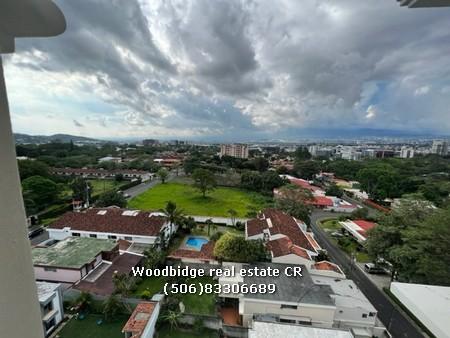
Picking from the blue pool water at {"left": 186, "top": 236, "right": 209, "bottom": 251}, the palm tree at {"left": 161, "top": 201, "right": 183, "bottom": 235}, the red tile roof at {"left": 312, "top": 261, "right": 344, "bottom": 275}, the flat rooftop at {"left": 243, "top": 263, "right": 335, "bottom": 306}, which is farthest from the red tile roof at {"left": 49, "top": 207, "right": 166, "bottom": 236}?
the red tile roof at {"left": 312, "top": 261, "right": 344, "bottom": 275}

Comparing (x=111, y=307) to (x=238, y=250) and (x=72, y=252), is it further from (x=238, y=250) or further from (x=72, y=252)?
(x=238, y=250)

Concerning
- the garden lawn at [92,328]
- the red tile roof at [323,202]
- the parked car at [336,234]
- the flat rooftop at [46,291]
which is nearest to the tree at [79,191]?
the flat rooftop at [46,291]

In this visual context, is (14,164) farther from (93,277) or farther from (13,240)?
(93,277)

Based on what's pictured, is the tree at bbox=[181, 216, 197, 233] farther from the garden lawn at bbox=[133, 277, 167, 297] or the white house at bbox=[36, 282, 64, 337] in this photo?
the white house at bbox=[36, 282, 64, 337]

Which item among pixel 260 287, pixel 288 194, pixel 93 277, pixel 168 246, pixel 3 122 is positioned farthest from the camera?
pixel 288 194

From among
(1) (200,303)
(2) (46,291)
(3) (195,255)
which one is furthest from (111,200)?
(1) (200,303)

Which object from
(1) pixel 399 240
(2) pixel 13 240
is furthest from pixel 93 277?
(1) pixel 399 240
